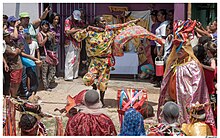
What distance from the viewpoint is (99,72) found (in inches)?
303

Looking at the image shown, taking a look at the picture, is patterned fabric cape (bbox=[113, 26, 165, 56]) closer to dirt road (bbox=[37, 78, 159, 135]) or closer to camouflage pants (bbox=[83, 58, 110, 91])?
camouflage pants (bbox=[83, 58, 110, 91])

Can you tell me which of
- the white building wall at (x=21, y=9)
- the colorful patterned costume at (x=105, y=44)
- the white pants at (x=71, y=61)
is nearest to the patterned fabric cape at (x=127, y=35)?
the colorful patterned costume at (x=105, y=44)

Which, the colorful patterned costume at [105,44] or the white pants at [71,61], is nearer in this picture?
the colorful patterned costume at [105,44]

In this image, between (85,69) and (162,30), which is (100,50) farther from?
(85,69)

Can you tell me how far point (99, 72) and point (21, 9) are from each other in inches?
126

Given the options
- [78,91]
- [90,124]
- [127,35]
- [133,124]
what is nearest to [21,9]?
[78,91]

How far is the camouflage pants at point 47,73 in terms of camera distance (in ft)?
30.3

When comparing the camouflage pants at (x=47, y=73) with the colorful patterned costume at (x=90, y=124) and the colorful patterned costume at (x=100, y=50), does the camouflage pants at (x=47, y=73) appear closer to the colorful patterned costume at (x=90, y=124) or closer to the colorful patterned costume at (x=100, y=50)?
the colorful patterned costume at (x=100, y=50)

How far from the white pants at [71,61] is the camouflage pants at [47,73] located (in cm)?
77

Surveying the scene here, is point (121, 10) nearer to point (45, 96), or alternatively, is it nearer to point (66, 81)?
point (66, 81)

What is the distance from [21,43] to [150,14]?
3.52 metres

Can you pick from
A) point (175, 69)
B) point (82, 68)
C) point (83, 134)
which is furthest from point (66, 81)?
point (83, 134)

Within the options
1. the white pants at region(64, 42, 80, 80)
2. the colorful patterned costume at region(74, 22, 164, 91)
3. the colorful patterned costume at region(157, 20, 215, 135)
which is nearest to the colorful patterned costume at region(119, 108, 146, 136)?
the colorful patterned costume at region(157, 20, 215, 135)

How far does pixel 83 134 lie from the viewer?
4.37m
